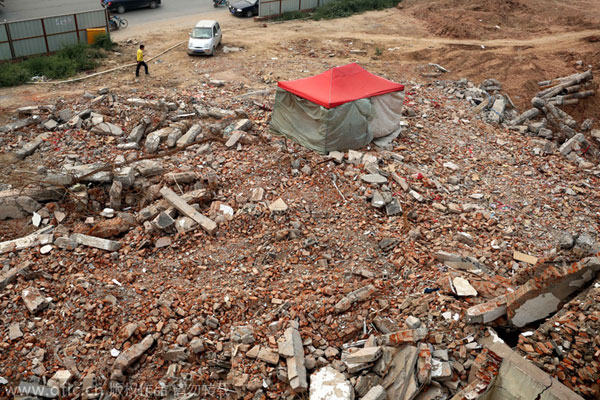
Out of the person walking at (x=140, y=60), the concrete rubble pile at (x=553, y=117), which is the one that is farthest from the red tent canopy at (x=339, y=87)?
the person walking at (x=140, y=60)

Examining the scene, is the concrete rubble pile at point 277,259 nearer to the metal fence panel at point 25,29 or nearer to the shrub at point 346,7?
the metal fence panel at point 25,29

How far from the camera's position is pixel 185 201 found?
32.2ft

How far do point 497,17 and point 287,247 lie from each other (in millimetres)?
23849

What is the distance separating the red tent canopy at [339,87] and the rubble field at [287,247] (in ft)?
4.63

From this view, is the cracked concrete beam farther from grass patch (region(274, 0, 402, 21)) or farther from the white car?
grass patch (region(274, 0, 402, 21))

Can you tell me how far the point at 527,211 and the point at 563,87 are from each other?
8.94m

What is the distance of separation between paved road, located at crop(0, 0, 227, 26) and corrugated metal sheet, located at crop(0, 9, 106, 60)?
3883 millimetres

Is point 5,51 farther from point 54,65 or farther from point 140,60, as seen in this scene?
point 140,60

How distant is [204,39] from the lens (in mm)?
19250

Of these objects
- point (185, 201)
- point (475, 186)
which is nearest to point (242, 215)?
point (185, 201)

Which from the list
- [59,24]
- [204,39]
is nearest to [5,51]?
[59,24]

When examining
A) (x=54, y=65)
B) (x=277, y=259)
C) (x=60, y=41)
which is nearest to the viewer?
(x=277, y=259)

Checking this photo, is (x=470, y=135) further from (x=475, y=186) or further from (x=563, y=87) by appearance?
(x=563, y=87)

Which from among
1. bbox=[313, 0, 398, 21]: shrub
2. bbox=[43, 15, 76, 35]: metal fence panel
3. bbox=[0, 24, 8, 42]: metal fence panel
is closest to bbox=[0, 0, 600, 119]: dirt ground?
bbox=[313, 0, 398, 21]: shrub
